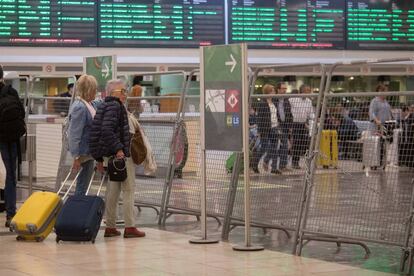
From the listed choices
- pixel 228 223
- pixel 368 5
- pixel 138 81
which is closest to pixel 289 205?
pixel 228 223

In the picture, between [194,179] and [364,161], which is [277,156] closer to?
[364,161]

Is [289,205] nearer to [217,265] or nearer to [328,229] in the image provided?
[328,229]

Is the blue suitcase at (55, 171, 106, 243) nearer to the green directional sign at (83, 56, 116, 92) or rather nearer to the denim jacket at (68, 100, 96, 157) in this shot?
the denim jacket at (68, 100, 96, 157)

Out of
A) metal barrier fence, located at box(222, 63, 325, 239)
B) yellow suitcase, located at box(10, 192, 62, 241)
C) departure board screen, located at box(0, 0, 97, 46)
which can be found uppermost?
departure board screen, located at box(0, 0, 97, 46)

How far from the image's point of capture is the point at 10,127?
10773 mm

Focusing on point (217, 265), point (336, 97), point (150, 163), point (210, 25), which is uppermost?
point (210, 25)

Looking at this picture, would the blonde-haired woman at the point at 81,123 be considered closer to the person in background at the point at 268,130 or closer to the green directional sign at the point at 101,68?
the green directional sign at the point at 101,68

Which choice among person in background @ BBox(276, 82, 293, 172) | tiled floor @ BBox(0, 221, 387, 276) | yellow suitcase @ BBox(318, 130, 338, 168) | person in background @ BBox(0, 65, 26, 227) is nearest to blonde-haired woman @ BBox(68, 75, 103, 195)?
person in background @ BBox(0, 65, 26, 227)

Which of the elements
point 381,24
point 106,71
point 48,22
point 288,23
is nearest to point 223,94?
point 106,71

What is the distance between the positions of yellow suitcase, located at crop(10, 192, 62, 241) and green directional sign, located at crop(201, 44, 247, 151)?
6.32 ft

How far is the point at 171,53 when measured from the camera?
56.1 feet

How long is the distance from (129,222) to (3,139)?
76.2 inches

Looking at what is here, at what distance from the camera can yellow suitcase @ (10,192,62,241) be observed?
9945 mm

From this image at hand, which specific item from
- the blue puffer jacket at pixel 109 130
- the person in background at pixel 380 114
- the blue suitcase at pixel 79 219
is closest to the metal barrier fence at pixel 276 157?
the person in background at pixel 380 114
